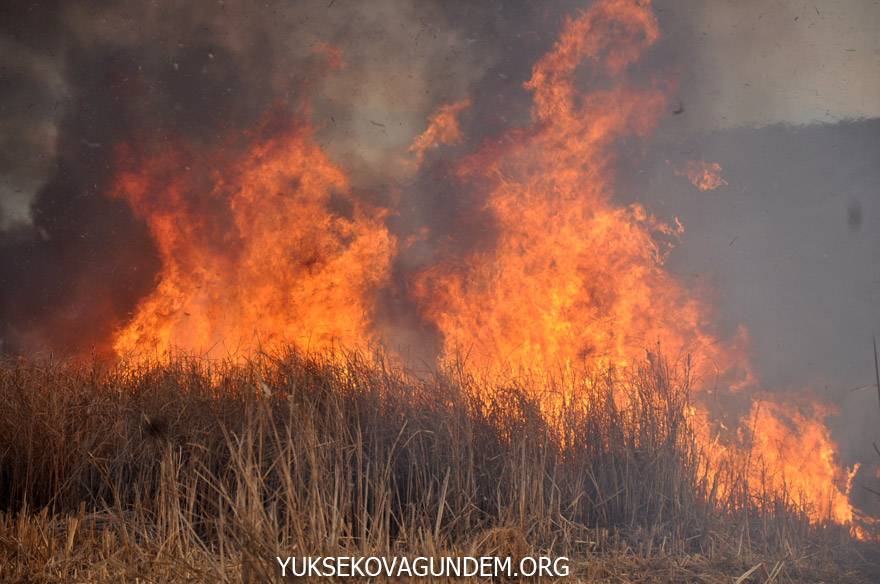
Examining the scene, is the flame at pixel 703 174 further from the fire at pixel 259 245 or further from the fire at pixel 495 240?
the fire at pixel 259 245

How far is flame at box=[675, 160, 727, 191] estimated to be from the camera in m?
8.92

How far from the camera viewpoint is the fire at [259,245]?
9062mm

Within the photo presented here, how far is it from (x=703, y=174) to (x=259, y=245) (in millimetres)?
5577

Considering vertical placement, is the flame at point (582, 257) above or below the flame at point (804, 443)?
above

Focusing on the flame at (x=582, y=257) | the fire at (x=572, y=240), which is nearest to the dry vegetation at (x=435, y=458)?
the flame at (x=582, y=257)

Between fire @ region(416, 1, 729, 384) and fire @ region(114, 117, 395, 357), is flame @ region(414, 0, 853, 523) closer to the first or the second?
fire @ region(416, 1, 729, 384)

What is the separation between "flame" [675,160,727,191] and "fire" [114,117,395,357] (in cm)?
382

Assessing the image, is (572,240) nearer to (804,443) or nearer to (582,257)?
(582,257)

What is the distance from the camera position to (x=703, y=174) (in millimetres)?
8953

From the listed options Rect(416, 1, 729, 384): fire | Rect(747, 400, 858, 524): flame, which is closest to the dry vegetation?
Rect(747, 400, 858, 524): flame

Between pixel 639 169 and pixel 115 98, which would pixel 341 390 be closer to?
pixel 639 169

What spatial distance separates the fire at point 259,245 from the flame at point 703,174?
3823mm

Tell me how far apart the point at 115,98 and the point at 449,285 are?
501 cm

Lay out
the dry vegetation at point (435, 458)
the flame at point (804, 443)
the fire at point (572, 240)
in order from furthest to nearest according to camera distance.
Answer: the fire at point (572, 240) → the flame at point (804, 443) → the dry vegetation at point (435, 458)
